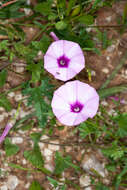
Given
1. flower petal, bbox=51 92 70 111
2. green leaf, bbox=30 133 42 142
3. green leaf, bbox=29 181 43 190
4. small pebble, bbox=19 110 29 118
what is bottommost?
green leaf, bbox=29 181 43 190

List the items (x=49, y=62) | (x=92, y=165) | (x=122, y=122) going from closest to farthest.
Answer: (x=49, y=62) < (x=122, y=122) < (x=92, y=165)

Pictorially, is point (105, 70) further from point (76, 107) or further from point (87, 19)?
point (76, 107)

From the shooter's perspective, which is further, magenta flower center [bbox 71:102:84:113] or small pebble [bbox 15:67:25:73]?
small pebble [bbox 15:67:25:73]

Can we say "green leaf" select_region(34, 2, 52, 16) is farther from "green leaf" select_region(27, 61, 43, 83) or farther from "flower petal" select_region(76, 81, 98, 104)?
"flower petal" select_region(76, 81, 98, 104)

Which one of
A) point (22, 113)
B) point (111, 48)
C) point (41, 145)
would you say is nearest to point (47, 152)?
point (41, 145)

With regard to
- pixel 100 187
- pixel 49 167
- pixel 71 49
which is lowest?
pixel 100 187

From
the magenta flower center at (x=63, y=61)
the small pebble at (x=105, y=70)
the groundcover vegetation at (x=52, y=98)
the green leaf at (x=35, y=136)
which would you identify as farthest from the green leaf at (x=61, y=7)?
the green leaf at (x=35, y=136)

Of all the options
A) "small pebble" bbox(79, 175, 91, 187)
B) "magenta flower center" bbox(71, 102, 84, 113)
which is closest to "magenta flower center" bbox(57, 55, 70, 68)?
"magenta flower center" bbox(71, 102, 84, 113)
